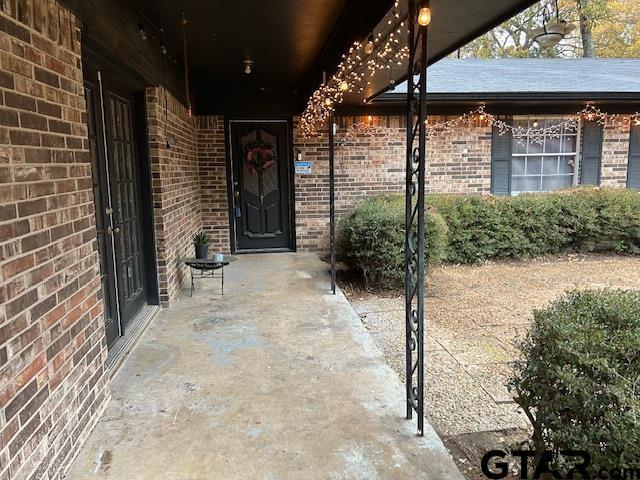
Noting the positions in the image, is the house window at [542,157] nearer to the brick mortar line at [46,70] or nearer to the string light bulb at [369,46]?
the string light bulb at [369,46]

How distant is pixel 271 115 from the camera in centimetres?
746

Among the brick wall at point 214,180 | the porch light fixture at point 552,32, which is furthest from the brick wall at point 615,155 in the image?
the brick wall at point 214,180

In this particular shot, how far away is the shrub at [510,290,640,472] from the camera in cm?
164

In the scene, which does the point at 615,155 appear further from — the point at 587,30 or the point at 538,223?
the point at 587,30

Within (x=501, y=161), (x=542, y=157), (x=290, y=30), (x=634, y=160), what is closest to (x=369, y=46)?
(x=290, y=30)

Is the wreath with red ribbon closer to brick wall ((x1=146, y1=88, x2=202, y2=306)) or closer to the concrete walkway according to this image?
brick wall ((x1=146, y1=88, x2=202, y2=306))

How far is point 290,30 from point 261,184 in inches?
146

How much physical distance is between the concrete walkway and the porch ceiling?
7.37 feet

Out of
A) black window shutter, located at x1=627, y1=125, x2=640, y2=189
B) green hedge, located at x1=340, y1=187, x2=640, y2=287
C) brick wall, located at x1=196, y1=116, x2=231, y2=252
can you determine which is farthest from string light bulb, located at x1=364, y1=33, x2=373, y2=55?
black window shutter, located at x1=627, y1=125, x2=640, y2=189

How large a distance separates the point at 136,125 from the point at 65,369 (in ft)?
9.04

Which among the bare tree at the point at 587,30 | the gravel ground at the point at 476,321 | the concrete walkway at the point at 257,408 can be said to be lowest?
the gravel ground at the point at 476,321

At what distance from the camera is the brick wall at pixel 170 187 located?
4453mm

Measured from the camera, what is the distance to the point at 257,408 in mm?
2666

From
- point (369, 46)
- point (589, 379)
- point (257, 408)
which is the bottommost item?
point (257, 408)
